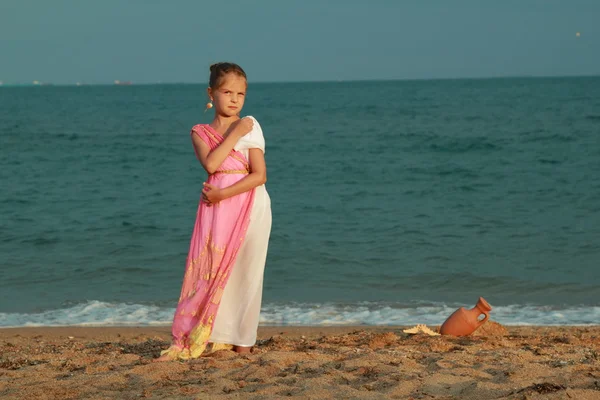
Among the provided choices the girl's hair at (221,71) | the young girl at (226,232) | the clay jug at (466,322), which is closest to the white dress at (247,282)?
the young girl at (226,232)

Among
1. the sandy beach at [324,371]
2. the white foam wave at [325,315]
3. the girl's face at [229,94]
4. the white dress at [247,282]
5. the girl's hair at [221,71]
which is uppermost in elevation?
the girl's hair at [221,71]

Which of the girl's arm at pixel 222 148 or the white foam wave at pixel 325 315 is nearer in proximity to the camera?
the girl's arm at pixel 222 148

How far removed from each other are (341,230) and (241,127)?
785cm

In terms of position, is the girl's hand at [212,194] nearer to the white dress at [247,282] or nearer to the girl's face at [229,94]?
the white dress at [247,282]

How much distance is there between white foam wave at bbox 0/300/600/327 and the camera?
7.50 metres

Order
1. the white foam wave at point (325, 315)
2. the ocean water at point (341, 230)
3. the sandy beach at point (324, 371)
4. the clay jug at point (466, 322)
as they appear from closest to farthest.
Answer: the sandy beach at point (324, 371)
the clay jug at point (466, 322)
the white foam wave at point (325, 315)
the ocean water at point (341, 230)

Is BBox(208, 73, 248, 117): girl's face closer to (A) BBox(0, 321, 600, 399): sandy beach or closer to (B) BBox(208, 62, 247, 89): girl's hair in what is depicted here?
(B) BBox(208, 62, 247, 89): girl's hair

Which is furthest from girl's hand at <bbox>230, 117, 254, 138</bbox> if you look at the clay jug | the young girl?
the clay jug

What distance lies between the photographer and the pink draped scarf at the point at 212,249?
14.5 feet

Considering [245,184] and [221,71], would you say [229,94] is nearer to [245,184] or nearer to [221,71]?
[221,71]

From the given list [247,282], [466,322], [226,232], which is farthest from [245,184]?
[466,322]

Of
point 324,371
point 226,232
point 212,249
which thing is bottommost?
point 324,371

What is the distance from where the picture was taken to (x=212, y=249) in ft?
14.6

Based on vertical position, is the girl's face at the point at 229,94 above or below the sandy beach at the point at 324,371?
above
